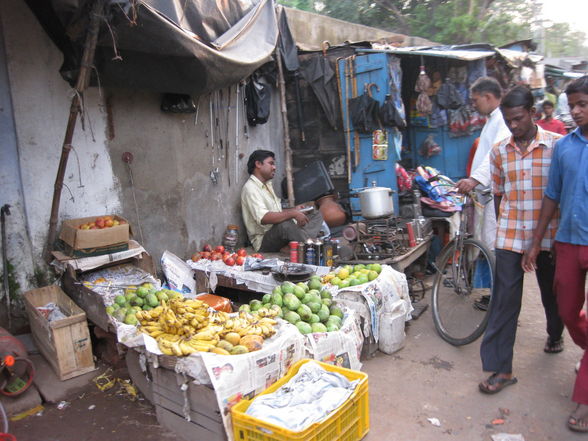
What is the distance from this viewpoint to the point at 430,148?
7.93m

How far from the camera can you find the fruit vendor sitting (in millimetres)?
5711

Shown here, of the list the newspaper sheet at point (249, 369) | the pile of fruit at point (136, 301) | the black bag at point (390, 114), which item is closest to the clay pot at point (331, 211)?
the black bag at point (390, 114)

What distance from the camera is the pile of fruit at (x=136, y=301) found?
368 cm

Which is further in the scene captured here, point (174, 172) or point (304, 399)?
point (174, 172)

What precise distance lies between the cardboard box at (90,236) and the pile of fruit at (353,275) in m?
1.98

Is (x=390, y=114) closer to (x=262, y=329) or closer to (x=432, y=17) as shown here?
(x=262, y=329)

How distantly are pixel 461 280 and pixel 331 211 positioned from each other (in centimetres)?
294

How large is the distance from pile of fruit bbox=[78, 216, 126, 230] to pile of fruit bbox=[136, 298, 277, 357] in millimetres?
1209

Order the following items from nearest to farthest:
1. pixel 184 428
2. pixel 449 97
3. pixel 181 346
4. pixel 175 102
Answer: pixel 181 346, pixel 184 428, pixel 175 102, pixel 449 97

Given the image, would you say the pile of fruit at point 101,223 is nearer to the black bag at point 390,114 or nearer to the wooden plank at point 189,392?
the wooden plank at point 189,392

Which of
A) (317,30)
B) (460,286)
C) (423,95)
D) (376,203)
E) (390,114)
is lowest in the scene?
(460,286)

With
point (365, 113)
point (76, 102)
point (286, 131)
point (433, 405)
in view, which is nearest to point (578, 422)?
point (433, 405)

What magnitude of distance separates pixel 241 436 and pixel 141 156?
3529mm

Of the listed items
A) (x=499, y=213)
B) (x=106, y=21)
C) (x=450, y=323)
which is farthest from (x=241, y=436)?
(x=106, y=21)
